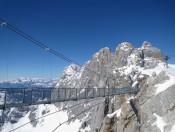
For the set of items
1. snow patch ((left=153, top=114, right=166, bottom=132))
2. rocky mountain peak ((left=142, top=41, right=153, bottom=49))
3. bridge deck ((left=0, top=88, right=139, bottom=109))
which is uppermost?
rocky mountain peak ((left=142, top=41, right=153, bottom=49))

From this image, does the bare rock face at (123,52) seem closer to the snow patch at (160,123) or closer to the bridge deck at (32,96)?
the snow patch at (160,123)

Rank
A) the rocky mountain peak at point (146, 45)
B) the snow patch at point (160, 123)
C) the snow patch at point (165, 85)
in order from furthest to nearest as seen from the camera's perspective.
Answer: the rocky mountain peak at point (146, 45) → the snow patch at point (165, 85) → the snow patch at point (160, 123)

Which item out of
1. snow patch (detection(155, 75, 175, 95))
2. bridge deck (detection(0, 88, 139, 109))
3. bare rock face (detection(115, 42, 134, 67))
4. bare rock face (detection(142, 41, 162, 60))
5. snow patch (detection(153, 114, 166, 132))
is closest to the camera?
bridge deck (detection(0, 88, 139, 109))

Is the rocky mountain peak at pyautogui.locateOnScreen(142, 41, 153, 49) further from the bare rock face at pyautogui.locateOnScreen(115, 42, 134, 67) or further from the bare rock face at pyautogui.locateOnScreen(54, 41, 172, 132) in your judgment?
the bare rock face at pyautogui.locateOnScreen(115, 42, 134, 67)

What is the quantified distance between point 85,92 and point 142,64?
75179 millimetres

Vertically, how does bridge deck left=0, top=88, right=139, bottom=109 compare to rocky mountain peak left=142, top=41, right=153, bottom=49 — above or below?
below

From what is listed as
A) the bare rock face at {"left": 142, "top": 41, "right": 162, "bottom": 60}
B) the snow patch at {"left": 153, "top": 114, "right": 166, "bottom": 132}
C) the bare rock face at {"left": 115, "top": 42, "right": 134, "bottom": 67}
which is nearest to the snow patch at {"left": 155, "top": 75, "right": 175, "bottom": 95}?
the snow patch at {"left": 153, "top": 114, "right": 166, "bottom": 132}

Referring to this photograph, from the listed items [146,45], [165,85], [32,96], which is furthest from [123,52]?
[32,96]

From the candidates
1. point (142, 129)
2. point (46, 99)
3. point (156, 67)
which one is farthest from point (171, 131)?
point (156, 67)

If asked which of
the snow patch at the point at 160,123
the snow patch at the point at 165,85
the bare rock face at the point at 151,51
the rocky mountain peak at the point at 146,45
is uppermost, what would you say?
the rocky mountain peak at the point at 146,45

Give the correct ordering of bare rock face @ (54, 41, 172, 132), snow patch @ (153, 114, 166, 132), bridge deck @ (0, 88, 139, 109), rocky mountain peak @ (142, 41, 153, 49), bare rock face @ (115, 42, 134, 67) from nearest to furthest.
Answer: bridge deck @ (0, 88, 139, 109) < snow patch @ (153, 114, 166, 132) < bare rock face @ (54, 41, 172, 132) < rocky mountain peak @ (142, 41, 153, 49) < bare rock face @ (115, 42, 134, 67)

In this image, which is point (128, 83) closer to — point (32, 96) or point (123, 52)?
point (123, 52)

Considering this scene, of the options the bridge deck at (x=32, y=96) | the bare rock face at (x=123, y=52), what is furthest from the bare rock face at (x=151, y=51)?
the bridge deck at (x=32, y=96)

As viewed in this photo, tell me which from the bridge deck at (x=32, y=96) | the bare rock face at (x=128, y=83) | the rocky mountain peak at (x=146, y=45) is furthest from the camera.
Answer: the rocky mountain peak at (x=146, y=45)
